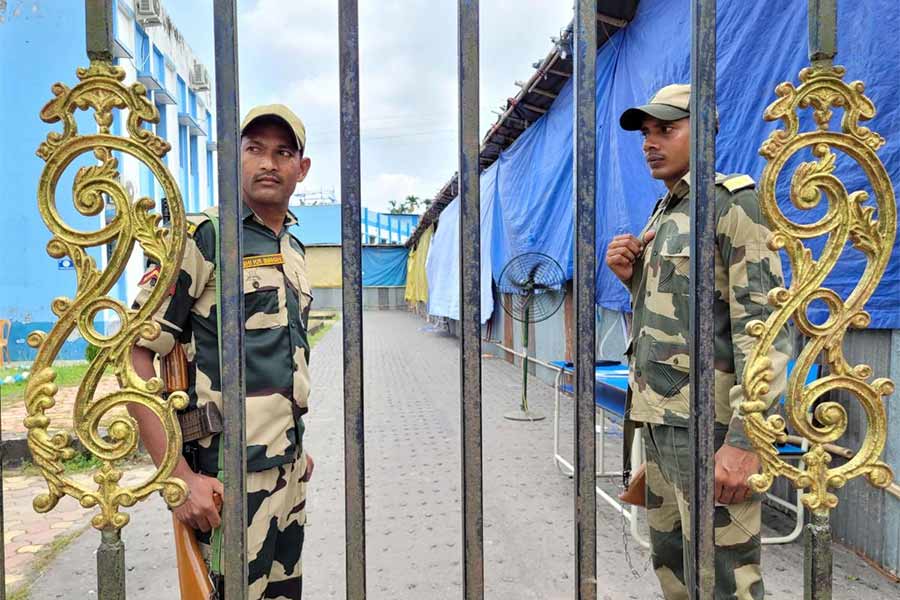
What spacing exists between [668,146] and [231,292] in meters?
1.42

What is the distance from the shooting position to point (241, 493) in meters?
0.85

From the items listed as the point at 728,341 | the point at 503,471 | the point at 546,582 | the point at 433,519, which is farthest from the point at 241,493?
the point at 503,471

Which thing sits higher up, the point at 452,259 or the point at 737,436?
the point at 452,259

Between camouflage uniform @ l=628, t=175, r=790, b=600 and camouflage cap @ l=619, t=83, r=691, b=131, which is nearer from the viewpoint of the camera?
camouflage uniform @ l=628, t=175, r=790, b=600

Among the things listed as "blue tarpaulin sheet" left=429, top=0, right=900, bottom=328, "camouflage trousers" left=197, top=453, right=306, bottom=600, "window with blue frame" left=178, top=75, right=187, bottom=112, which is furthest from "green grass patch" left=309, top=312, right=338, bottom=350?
"camouflage trousers" left=197, top=453, right=306, bottom=600

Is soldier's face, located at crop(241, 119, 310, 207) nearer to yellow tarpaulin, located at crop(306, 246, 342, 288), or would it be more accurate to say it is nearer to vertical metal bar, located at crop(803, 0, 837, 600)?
Answer: vertical metal bar, located at crop(803, 0, 837, 600)

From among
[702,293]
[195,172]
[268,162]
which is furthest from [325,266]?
Result: [702,293]

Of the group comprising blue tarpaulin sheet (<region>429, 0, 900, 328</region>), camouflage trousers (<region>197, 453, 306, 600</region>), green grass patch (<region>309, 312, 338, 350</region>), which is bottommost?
green grass patch (<region>309, 312, 338, 350</region>)

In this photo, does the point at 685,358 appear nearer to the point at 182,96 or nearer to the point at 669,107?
the point at 669,107

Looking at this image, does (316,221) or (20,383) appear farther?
(316,221)

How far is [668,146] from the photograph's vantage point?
5.74 ft

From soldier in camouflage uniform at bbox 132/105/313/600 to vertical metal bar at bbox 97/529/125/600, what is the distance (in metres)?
0.50

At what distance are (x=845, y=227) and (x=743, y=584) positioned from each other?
1070 millimetres

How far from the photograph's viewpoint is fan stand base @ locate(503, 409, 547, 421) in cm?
596
